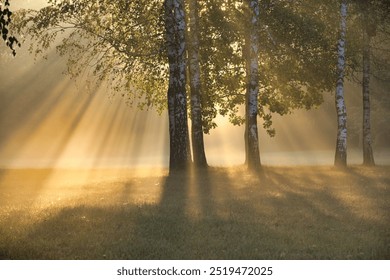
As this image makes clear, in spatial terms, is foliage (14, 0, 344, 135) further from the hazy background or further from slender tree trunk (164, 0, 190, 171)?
the hazy background

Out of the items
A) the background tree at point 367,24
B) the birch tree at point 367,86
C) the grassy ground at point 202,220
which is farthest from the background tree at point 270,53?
the grassy ground at point 202,220

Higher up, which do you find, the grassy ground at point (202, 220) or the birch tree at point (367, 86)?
the birch tree at point (367, 86)

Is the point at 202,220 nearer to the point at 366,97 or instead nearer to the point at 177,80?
the point at 177,80

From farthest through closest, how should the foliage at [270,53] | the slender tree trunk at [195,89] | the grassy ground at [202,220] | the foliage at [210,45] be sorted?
the slender tree trunk at [195,89], the foliage at [270,53], the foliage at [210,45], the grassy ground at [202,220]

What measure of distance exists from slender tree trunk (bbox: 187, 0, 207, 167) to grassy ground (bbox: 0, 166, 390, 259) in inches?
177

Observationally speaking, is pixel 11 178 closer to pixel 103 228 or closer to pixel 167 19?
pixel 167 19

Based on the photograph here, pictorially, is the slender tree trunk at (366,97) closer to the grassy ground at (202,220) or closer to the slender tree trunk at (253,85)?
the slender tree trunk at (253,85)

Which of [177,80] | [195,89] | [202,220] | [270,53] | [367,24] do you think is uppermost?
[367,24]

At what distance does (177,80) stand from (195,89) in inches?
106

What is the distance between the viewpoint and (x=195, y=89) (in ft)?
81.4

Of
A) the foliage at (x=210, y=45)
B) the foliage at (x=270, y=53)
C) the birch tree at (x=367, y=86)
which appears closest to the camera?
the foliage at (x=210, y=45)

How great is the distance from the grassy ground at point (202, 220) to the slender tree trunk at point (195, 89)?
14.8 ft

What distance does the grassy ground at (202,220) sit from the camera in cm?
1004

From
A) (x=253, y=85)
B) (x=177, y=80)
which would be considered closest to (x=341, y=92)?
(x=253, y=85)
